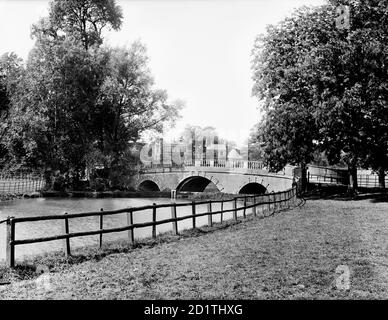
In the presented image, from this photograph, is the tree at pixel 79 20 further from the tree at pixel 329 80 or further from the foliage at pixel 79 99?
the tree at pixel 329 80

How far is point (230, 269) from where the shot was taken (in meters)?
8.05

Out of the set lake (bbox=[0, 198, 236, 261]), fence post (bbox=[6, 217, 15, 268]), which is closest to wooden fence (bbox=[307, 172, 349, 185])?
lake (bbox=[0, 198, 236, 261])

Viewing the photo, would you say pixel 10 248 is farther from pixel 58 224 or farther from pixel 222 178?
pixel 222 178

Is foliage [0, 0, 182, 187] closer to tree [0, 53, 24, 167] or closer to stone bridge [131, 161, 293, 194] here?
tree [0, 53, 24, 167]

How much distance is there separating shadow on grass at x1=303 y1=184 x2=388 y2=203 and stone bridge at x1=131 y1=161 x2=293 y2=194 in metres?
2.47

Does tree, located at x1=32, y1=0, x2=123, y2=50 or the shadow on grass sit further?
tree, located at x1=32, y1=0, x2=123, y2=50

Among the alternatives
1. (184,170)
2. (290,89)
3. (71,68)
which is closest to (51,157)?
(71,68)

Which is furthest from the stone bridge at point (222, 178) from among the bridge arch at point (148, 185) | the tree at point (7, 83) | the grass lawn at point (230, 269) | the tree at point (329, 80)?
the grass lawn at point (230, 269)

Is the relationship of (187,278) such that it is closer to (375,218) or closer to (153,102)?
(375,218)

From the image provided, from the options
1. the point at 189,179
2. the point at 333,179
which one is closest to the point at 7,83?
the point at 189,179

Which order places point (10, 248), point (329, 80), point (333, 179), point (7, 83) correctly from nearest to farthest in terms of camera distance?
point (10, 248)
point (329, 80)
point (7, 83)
point (333, 179)

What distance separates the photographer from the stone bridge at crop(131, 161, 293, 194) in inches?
1468

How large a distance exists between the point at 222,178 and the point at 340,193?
44.0 feet

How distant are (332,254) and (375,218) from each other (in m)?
8.69
